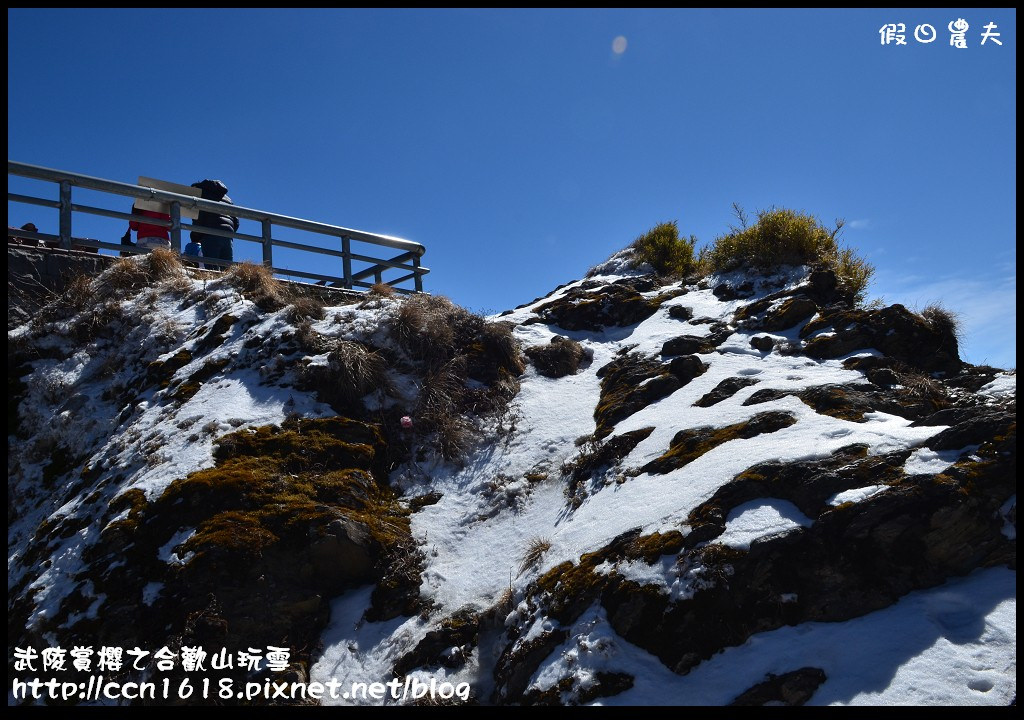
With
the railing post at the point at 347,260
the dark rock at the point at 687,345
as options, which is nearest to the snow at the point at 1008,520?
the dark rock at the point at 687,345

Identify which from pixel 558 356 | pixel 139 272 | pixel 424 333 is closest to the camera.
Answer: pixel 424 333

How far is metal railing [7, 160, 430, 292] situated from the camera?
8852 millimetres

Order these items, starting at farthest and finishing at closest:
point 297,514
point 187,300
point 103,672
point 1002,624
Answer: point 187,300
point 297,514
point 103,672
point 1002,624

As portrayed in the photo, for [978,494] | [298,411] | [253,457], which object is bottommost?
[978,494]

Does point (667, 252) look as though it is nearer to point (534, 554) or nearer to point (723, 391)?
point (723, 391)

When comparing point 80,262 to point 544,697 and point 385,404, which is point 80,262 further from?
point 544,697

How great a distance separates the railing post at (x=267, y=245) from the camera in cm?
1053

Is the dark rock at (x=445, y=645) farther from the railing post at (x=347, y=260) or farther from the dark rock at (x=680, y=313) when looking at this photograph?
the railing post at (x=347, y=260)

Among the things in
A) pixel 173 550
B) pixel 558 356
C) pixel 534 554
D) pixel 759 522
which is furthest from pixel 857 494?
pixel 173 550

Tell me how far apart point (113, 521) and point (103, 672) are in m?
1.39

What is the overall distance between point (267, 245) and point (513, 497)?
6.72 m

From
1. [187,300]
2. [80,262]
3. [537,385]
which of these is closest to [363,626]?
[537,385]

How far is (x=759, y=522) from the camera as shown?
168 inches

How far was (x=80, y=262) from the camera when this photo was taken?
9.13 m
